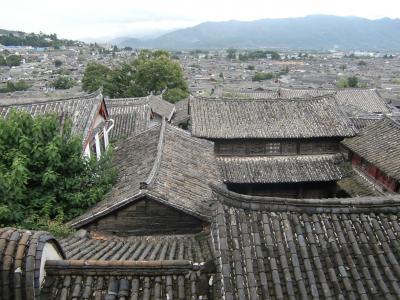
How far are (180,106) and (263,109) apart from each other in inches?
913

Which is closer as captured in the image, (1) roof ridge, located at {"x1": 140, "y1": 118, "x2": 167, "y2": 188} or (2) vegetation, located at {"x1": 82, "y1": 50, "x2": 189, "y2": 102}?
(1) roof ridge, located at {"x1": 140, "y1": 118, "x2": 167, "y2": 188}

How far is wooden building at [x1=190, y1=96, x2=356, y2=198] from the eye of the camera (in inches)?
902

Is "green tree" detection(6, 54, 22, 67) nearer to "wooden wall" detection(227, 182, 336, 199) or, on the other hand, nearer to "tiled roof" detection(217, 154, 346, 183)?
"tiled roof" detection(217, 154, 346, 183)

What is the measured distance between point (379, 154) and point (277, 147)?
6.07 m

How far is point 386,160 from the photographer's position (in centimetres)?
1994

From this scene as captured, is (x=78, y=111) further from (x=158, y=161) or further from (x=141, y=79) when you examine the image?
(x=141, y=79)

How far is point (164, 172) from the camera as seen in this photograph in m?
16.0

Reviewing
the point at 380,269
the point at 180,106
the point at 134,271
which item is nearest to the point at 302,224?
the point at 380,269

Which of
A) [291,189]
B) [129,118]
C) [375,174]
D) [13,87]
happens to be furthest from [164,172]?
[13,87]

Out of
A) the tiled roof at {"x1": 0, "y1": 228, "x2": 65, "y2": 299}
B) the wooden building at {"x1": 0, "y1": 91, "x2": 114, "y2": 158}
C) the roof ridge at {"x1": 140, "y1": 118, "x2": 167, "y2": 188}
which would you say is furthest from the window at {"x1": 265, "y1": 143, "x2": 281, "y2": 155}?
the tiled roof at {"x1": 0, "y1": 228, "x2": 65, "y2": 299}

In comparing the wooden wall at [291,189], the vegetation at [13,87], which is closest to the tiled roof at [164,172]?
the wooden wall at [291,189]

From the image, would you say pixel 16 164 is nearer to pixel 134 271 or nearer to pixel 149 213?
pixel 149 213

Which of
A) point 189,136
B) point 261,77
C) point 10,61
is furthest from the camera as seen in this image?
point 10,61

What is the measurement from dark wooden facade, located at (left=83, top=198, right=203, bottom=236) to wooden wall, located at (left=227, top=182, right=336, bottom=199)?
9.08 metres
